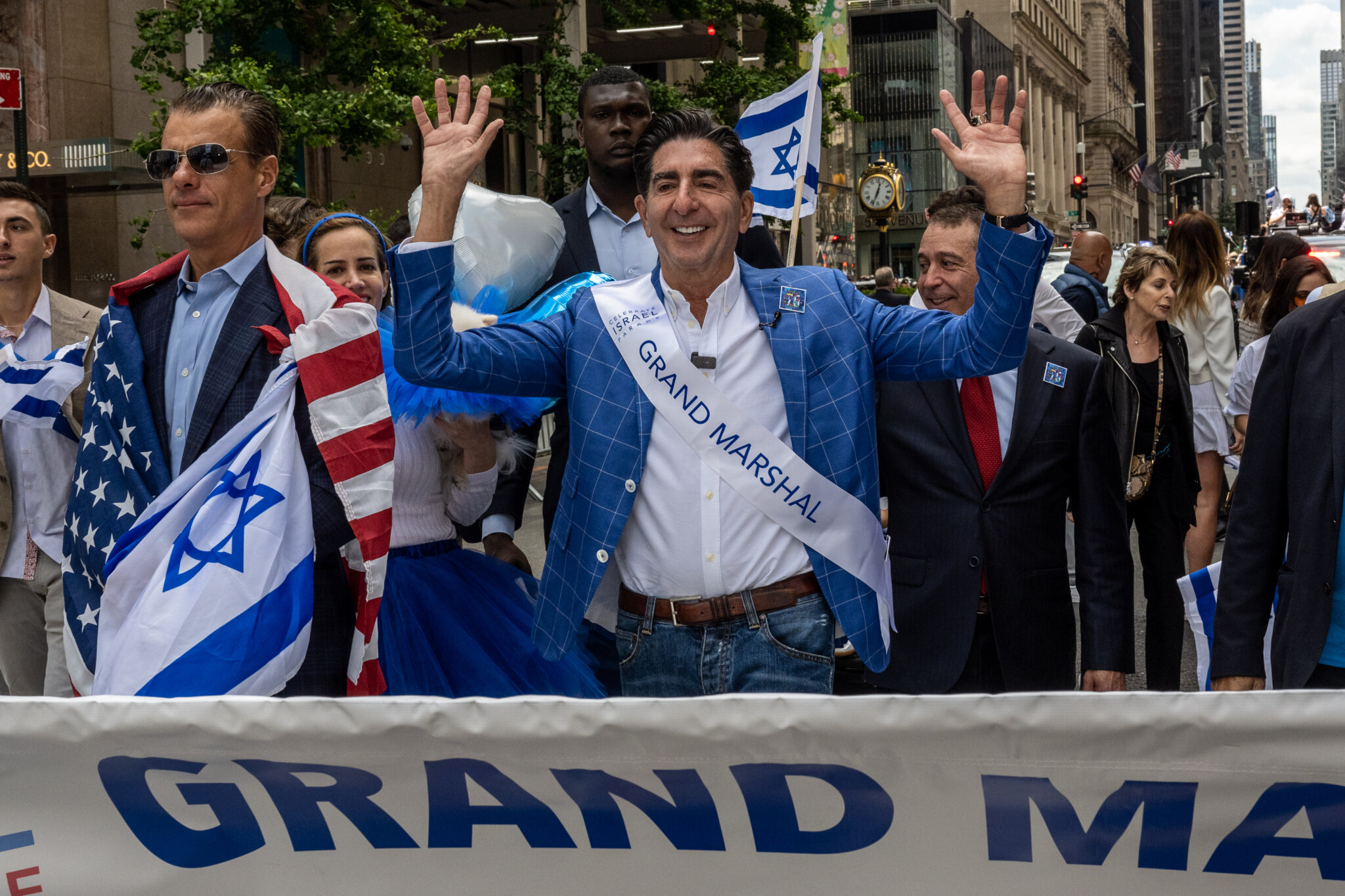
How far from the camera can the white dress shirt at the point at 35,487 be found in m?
4.08

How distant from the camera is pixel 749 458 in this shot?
2.90 meters

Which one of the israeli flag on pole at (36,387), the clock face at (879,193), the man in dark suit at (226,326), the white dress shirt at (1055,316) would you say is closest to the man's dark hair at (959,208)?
the man in dark suit at (226,326)

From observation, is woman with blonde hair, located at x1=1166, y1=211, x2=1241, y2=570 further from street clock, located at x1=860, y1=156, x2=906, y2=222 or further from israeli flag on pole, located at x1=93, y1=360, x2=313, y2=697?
street clock, located at x1=860, y1=156, x2=906, y2=222

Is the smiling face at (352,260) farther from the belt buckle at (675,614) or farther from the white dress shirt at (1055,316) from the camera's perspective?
the white dress shirt at (1055,316)

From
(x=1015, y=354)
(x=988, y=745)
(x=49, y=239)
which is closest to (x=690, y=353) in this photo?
(x=1015, y=354)

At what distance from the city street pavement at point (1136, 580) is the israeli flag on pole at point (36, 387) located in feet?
9.49

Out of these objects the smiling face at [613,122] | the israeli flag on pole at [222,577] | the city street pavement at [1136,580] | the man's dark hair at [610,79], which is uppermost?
the man's dark hair at [610,79]

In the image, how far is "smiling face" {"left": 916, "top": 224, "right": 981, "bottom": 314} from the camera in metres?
3.93

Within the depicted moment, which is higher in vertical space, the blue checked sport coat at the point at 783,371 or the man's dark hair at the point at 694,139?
the man's dark hair at the point at 694,139

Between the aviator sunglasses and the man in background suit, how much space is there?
1.12 m

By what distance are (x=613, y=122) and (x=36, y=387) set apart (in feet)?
6.42

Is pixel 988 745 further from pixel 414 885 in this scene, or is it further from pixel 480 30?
pixel 480 30

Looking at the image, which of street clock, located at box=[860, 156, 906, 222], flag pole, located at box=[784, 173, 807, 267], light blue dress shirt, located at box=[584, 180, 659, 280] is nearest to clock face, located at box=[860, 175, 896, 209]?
street clock, located at box=[860, 156, 906, 222]

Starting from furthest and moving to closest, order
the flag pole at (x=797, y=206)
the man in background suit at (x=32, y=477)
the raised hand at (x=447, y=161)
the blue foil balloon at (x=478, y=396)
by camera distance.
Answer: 1. the flag pole at (x=797, y=206)
2. the man in background suit at (x=32, y=477)
3. the blue foil balloon at (x=478, y=396)
4. the raised hand at (x=447, y=161)
